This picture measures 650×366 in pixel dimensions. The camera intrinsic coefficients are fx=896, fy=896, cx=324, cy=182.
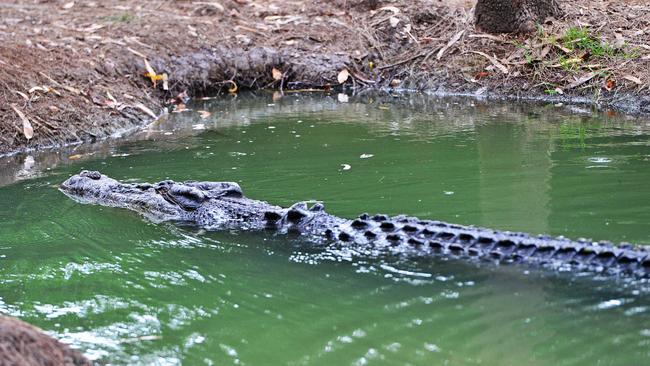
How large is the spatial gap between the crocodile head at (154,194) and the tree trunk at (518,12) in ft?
23.4

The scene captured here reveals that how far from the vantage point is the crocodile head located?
23.6ft

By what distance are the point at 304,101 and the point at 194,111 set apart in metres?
1.59

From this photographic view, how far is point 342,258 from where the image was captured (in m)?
5.96

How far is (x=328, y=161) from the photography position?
348 inches

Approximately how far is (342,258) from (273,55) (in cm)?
844

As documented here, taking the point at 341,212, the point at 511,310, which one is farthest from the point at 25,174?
the point at 511,310

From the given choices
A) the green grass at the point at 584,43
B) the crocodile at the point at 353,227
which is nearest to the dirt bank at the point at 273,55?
the green grass at the point at 584,43

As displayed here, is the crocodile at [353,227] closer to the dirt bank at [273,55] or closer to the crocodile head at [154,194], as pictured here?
the crocodile head at [154,194]

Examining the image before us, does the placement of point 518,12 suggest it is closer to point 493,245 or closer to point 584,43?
point 584,43

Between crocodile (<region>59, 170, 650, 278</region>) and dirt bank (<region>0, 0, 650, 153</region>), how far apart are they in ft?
10.7

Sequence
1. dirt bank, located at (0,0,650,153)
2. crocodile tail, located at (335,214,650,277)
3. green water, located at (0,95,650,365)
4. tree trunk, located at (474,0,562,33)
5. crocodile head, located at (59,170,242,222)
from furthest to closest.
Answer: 1. tree trunk, located at (474,0,562,33)
2. dirt bank, located at (0,0,650,153)
3. crocodile head, located at (59,170,242,222)
4. crocodile tail, located at (335,214,650,277)
5. green water, located at (0,95,650,365)

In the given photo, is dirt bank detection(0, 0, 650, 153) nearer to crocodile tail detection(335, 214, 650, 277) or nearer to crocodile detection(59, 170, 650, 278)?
crocodile detection(59, 170, 650, 278)

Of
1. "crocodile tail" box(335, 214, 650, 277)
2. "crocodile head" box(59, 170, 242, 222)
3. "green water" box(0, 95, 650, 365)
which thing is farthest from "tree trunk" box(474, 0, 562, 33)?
"crocodile tail" box(335, 214, 650, 277)

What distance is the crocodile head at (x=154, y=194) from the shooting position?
23.6 ft
